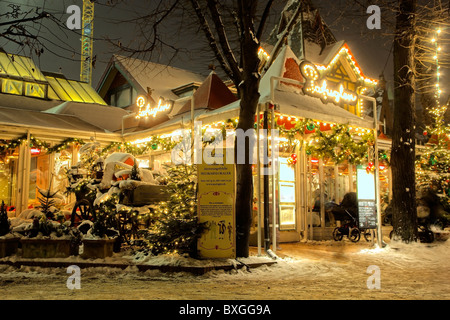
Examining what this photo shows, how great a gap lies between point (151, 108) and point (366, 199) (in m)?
7.83

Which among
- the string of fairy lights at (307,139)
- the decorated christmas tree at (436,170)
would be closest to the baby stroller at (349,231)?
the string of fairy lights at (307,139)

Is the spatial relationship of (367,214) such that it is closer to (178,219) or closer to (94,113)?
(178,219)

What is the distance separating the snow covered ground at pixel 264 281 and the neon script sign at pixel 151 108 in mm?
6665

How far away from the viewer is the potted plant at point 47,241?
7785mm

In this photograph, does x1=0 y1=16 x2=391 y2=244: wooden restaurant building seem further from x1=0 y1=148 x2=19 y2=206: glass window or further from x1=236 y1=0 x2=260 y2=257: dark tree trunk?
x1=236 y1=0 x2=260 y2=257: dark tree trunk

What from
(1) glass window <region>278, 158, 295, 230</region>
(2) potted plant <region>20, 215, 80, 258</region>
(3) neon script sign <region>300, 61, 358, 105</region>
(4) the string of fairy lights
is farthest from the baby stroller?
(2) potted plant <region>20, 215, 80, 258</region>

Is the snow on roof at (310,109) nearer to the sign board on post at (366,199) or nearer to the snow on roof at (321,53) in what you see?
the sign board on post at (366,199)

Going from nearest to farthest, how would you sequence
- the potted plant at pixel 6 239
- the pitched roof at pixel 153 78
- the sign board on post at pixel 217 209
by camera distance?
the sign board on post at pixel 217 209 → the potted plant at pixel 6 239 → the pitched roof at pixel 153 78

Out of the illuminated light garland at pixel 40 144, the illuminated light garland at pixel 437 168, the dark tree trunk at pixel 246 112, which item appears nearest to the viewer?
the dark tree trunk at pixel 246 112

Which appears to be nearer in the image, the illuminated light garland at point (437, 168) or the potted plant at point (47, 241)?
the potted plant at point (47, 241)

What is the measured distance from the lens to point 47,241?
25.5ft

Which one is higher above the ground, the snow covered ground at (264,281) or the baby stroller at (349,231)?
the baby stroller at (349,231)

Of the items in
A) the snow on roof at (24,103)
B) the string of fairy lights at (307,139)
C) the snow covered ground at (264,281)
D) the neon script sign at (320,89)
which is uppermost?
the snow on roof at (24,103)

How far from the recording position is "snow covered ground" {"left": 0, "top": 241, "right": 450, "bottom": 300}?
18.0ft
